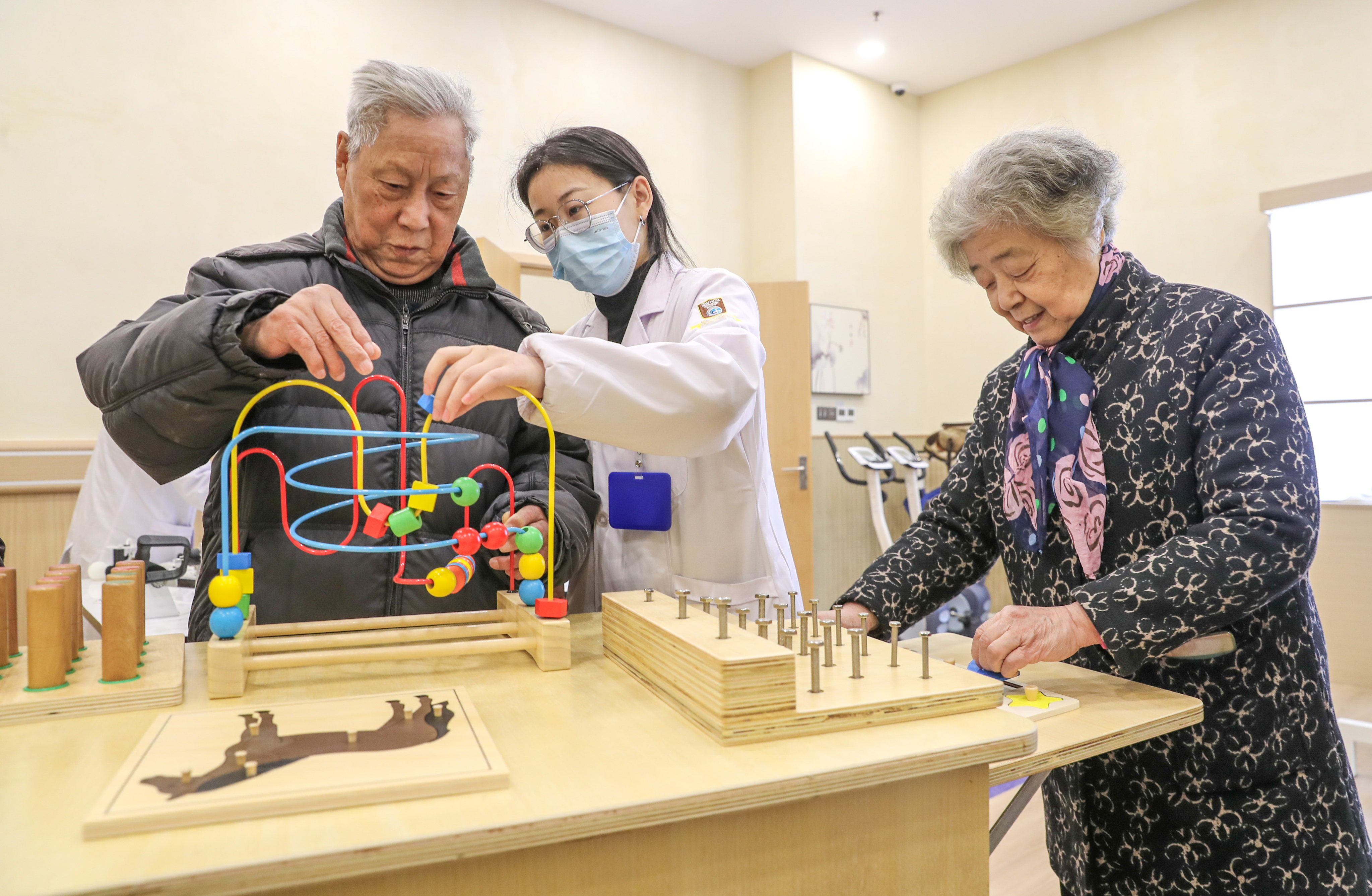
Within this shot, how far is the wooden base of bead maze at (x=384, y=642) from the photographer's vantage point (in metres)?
0.94

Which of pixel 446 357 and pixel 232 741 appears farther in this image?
pixel 446 357

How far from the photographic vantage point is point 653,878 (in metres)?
0.72

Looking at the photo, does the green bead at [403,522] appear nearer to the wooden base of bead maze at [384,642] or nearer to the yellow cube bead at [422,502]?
the yellow cube bead at [422,502]

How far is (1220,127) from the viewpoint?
15.7 feet

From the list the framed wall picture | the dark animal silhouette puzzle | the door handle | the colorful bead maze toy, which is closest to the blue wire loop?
the colorful bead maze toy

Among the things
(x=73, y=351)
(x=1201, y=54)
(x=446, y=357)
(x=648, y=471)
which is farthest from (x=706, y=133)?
(x=446, y=357)

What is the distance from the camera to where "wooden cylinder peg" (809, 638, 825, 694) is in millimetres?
887

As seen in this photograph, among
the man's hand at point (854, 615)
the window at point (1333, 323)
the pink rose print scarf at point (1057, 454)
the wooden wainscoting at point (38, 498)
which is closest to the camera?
the pink rose print scarf at point (1057, 454)

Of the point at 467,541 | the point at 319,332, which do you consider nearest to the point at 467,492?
the point at 467,541

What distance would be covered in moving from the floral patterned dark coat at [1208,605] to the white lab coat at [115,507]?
8.91ft

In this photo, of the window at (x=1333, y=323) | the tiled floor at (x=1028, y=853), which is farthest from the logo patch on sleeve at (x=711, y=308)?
Result: the window at (x=1333, y=323)

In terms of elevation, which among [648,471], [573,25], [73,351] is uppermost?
[573,25]

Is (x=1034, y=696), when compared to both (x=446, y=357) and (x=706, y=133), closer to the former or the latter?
(x=446, y=357)

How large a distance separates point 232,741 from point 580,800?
0.33 meters
